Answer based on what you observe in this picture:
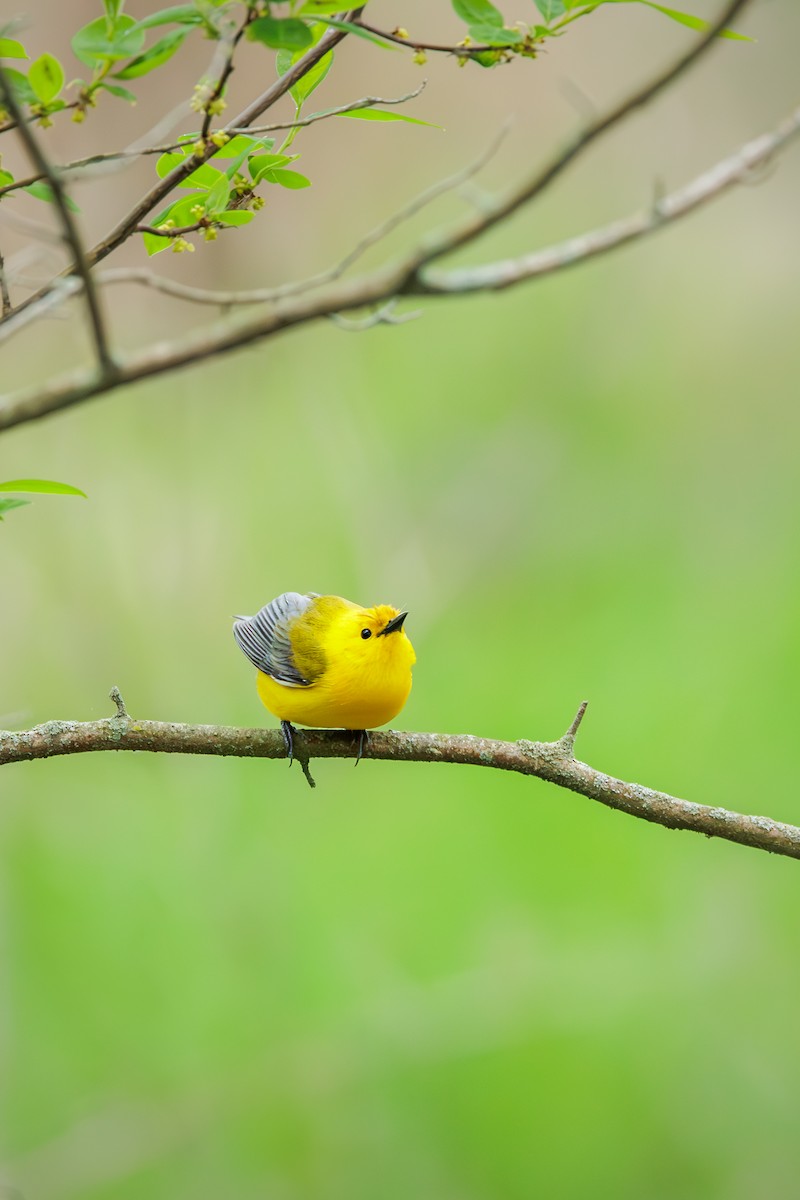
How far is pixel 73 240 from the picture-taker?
2.87 feet

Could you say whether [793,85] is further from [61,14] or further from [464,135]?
[61,14]

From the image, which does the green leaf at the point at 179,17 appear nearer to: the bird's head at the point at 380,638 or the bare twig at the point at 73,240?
the bare twig at the point at 73,240

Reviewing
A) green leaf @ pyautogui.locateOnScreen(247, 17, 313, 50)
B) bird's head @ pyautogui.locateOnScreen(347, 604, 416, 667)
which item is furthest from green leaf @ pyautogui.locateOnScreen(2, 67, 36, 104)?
bird's head @ pyautogui.locateOnScreen(347, 604, 416, 667)

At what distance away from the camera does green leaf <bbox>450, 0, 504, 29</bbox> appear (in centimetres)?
126

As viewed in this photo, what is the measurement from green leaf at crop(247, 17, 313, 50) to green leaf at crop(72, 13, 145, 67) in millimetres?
144

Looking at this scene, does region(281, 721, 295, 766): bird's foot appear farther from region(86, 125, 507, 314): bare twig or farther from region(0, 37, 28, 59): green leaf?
region(0, 37, 28, 59): green leaf

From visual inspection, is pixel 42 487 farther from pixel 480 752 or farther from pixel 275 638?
pixel 275 638

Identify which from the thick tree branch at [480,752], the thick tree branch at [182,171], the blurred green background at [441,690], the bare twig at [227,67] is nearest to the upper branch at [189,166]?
the thick tree branch at [182,171]

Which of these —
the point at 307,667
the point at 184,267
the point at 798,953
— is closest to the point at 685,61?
the point at 307,667

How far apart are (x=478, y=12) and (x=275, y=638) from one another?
2.00 metres

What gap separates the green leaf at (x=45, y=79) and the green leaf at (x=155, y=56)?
0.24 feet

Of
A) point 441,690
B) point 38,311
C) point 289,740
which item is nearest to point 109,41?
point 38,311

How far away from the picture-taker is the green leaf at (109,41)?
3.89 ft

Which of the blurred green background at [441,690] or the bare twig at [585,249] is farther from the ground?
the bare twig at [585,249]
